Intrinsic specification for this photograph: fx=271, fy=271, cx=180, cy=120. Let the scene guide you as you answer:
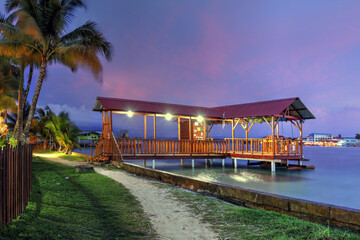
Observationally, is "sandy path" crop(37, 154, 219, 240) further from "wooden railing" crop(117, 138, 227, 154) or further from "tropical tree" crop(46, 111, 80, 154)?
"tropical tree" crop(46, 111, 80, 154)

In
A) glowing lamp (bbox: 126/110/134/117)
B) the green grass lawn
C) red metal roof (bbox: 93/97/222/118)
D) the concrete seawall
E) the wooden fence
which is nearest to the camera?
→ the wooden fence

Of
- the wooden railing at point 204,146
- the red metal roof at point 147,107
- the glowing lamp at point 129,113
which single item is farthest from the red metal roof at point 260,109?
the glowing lamp at point 129,113

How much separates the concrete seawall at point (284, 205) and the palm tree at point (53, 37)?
8.13 meters

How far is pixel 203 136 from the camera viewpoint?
21.0m

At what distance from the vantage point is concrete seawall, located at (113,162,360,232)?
4719 mm

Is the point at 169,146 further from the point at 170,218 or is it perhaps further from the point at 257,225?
the point at 257,225

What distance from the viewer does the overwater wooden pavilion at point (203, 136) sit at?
15484mm

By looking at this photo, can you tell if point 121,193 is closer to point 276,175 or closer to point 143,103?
point 143,103

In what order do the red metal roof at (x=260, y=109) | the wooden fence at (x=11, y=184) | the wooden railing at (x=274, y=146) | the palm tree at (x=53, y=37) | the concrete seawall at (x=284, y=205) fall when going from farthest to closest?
the wooden railing at (x=274, y=146)
the red metal roof at (x=260, y=109)
the palm tree at (x=53, y=37)
the concrete seawall at (x=284, y=205)
the wooden fence at (x=11, y=184)

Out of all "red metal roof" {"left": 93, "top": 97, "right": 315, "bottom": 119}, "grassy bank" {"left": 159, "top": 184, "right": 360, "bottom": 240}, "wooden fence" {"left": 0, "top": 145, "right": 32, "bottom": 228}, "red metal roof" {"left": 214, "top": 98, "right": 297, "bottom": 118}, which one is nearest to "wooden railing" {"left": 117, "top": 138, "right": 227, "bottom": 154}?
"red metal roof" {"left": 93, "top": 97, "right": 315, "bottom": 119}

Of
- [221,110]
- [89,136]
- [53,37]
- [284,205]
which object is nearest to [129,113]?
[53,37]

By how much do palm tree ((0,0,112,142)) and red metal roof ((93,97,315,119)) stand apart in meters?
2.88

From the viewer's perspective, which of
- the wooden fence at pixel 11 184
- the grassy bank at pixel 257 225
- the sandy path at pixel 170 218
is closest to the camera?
the wooden fence at pixel 11 184

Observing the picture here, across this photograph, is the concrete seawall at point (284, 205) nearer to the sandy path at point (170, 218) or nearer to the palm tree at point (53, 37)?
the sandy path at point (170, 218)
